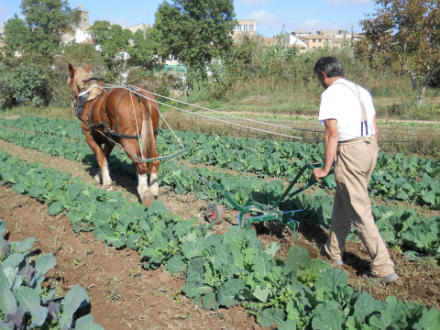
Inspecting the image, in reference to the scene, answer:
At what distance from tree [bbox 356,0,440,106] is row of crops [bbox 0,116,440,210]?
8385 millimetres

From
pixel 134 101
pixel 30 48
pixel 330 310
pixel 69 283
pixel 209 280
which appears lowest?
pixel 69 283

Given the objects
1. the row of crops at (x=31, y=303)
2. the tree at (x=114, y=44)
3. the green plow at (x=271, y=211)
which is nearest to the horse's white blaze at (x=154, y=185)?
the green plow at (x=271, y=211)

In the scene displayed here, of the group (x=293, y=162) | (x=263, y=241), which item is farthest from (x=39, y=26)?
(x=263, y=241)

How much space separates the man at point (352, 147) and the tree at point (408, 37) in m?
12.7

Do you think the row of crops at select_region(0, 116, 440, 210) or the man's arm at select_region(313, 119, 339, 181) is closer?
the man's arm at select_region(313, 119, 339, 181)

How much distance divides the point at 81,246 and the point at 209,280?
2.11 m

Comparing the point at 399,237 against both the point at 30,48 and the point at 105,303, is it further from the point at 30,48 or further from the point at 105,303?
the point at 30,48

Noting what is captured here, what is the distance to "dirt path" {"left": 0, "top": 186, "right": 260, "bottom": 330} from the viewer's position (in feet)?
10.3

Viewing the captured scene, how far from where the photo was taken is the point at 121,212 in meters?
4.66

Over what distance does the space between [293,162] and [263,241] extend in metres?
3.59

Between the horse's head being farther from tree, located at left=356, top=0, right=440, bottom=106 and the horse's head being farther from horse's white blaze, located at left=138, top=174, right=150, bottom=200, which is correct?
tree, located at left=356, top=0, right=440, bottom=106

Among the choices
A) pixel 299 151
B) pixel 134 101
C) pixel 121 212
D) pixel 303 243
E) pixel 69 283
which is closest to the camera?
pixel 69 283

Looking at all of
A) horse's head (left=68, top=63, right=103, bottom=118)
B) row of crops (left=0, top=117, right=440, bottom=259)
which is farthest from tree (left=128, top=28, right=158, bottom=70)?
horse's head (left=68, top=63, right=103, bottom=118)

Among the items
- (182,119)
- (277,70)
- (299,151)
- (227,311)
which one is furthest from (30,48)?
(227,311)
